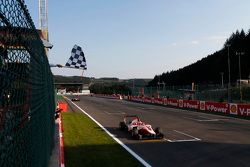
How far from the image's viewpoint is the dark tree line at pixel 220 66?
94.3 m

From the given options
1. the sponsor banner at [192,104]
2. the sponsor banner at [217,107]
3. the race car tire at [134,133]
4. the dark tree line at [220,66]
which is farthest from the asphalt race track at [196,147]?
the dark tree line at [220,66]

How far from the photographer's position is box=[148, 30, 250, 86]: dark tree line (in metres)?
94.3

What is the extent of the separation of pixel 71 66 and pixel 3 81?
841 inches

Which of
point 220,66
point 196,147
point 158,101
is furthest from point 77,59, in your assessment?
point 220,66

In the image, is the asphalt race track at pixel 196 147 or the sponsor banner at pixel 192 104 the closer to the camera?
the asphalt race track at pixel 196 147

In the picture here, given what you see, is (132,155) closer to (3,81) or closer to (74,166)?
(74,166)

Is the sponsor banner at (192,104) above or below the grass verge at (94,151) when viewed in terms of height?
above

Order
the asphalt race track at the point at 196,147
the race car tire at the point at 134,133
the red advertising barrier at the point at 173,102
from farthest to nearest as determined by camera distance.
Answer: the red advertising barrier at the point at 173,102 < the race car tire at the point at 134,133 < the asphalt race track at the point at 196,147

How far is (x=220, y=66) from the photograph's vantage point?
101875mm

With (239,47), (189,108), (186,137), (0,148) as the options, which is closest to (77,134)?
(186,137)

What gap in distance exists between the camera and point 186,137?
58.1ft

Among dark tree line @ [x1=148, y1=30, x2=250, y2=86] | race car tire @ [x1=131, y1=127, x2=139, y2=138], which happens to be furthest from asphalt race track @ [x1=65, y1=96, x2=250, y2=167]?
dark tree line @ [x1=148, y1=30, x2=250, y2=86]

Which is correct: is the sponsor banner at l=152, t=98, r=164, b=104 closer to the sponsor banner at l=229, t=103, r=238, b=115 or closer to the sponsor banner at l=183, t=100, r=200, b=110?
the sponsor banner at l=183, t=100, r=200, b=110

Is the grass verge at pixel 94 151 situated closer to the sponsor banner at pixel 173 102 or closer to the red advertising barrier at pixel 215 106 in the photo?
the red advertising barrier at pixel 215 106
